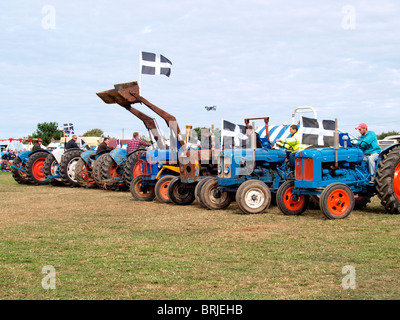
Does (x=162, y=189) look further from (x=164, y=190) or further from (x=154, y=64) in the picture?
(x=154, y=64)

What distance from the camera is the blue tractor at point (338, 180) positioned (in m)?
9.13

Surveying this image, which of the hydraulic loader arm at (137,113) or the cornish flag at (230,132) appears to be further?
the hydraulic loader arm at (137,113)

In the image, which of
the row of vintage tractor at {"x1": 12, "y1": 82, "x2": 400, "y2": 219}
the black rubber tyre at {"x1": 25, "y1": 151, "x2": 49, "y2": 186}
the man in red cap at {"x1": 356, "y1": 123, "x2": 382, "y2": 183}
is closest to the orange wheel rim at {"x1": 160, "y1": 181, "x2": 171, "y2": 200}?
the row of vintage tractor at {"x1": 12, "y1": 82, "x2": 400, "y2": 219}

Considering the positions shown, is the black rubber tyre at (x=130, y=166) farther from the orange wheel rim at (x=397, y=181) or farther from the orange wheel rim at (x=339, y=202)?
the orange wheel rim at (x=397, y=181)

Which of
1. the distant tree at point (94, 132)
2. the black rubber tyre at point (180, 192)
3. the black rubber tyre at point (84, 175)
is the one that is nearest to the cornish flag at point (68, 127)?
the black rubber tyre at point (84, 175)

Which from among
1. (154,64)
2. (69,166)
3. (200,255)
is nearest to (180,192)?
(154,64)

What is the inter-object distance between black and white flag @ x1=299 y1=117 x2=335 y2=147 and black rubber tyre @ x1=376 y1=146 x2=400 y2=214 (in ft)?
3.87

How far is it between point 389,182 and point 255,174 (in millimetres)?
2671

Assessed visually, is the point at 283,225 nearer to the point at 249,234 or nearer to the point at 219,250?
the point at 249,234

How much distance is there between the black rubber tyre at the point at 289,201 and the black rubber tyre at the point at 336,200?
95 cm

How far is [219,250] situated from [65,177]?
14173mm
